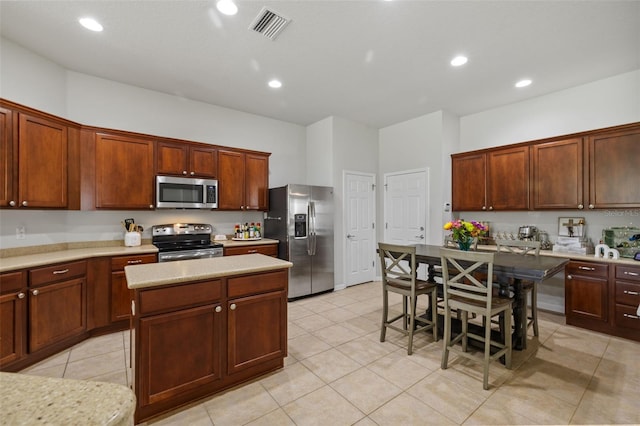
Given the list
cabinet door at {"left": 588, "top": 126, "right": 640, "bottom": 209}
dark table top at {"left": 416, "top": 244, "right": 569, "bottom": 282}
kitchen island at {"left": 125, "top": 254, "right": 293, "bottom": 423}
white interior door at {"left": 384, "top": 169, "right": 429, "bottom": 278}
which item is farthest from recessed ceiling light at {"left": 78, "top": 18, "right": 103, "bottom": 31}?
cabinet door at {"left": 588, "top": 126, "right": 640, "bottom": 209}

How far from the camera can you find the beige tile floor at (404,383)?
1.94m

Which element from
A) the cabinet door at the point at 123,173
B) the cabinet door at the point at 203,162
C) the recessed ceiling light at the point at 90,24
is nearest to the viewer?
the recessed ceiling light at the point at 90,24

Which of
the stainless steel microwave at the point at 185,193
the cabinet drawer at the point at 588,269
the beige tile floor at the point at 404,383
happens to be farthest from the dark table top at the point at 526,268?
the stainless steel microwave at the point at 185,193

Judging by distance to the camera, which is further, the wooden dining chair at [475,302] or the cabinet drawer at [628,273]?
the cabinet drawer at [628,273]

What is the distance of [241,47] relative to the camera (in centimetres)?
296

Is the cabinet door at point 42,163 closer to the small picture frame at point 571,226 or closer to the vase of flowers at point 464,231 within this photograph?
the vase of flowers at point 464,231

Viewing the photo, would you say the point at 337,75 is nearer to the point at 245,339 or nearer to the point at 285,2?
the point at 285,2

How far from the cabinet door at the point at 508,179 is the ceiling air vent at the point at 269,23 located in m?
3.54

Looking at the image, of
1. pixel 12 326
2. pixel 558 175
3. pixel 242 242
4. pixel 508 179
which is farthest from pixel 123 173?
pixel 558 175

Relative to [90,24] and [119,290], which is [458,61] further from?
[119,290]

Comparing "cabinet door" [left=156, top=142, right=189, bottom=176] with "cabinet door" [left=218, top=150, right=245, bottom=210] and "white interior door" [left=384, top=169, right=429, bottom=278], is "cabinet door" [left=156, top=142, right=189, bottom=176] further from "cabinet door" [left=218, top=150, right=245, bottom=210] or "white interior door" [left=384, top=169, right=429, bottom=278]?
"white interior door" [left=384, top=169, right=429, bottom=278]

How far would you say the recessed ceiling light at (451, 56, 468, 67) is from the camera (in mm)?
3188

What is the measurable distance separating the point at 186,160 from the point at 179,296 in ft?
8.34

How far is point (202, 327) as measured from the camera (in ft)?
6.75
